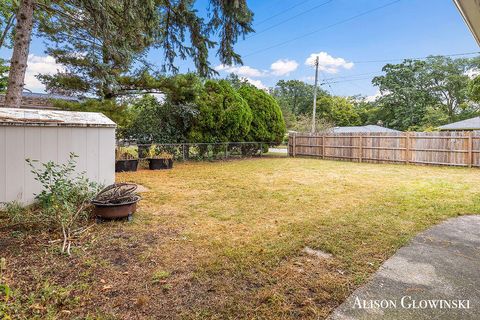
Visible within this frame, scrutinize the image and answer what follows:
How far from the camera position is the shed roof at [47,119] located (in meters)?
3.59

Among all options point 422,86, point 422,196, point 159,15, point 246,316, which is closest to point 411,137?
point 422,196

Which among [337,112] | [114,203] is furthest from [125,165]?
[337,112]

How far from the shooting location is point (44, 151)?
3.88 m

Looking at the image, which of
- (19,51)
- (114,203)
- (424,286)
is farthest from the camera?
(19,51)

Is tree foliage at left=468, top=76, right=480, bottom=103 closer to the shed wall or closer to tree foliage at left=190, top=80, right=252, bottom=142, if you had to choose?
tree foliage at left=190, top=80, right=252, bottom=142

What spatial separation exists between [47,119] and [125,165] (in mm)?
4460

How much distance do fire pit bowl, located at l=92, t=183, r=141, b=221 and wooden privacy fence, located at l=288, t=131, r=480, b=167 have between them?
1138 cm

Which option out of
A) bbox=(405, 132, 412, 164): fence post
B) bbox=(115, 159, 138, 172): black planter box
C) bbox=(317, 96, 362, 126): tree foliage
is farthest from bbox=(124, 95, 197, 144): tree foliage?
bbox=(317, 96, 362, 126): tree foliage

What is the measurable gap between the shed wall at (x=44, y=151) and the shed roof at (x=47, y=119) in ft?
0.22

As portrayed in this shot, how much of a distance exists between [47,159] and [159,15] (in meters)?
2.65

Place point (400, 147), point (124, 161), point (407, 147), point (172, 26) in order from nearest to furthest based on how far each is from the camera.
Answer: point (172, 26)
point (124, 161)
point (407, 147)
point (400, 147)

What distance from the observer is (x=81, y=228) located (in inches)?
122

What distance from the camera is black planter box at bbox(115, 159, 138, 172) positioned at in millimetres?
8102

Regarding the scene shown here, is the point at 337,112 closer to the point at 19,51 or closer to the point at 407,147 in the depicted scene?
the point at 407,147
